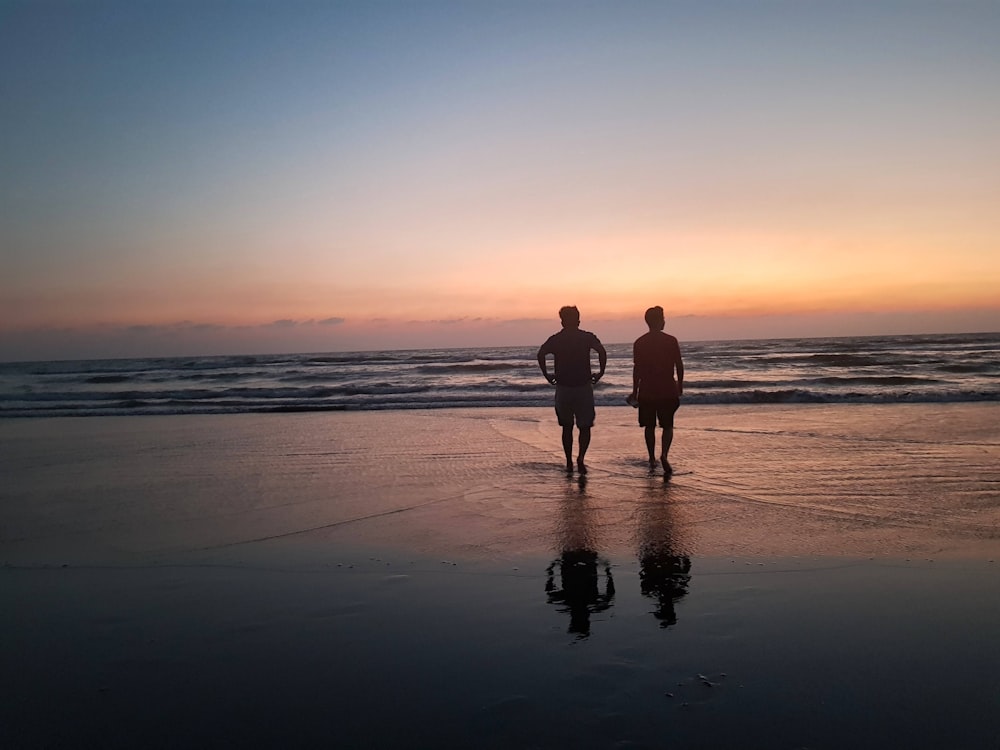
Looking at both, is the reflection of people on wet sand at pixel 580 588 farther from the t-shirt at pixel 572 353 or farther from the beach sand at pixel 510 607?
the t-shirt at pixel 572 353

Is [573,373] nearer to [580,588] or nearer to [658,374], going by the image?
[658,374]

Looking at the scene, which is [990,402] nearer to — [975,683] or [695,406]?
[695,406]

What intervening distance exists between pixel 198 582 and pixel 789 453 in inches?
294

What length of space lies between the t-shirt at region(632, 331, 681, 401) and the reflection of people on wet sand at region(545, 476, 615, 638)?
8.69 ft

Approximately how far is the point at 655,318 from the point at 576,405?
56.3 inches

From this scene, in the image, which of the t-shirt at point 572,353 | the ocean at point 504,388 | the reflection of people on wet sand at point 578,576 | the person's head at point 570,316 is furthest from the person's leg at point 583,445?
the ocean at point 504,388

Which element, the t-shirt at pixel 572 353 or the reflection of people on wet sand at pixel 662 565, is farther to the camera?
the t-shirt at pixel 572 353

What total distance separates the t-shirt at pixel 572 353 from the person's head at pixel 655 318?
70cm

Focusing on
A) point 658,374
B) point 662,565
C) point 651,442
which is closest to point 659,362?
point 658,374

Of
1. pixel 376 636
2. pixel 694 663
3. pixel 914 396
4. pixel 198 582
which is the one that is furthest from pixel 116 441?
pixel 914 396

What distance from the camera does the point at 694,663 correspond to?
9.85 ft

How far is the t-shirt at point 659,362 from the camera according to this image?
26.5 feet

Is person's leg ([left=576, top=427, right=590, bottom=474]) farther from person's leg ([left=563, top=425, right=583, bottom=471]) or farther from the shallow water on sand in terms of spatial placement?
the shallow water on sand

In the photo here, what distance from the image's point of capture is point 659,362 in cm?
810
